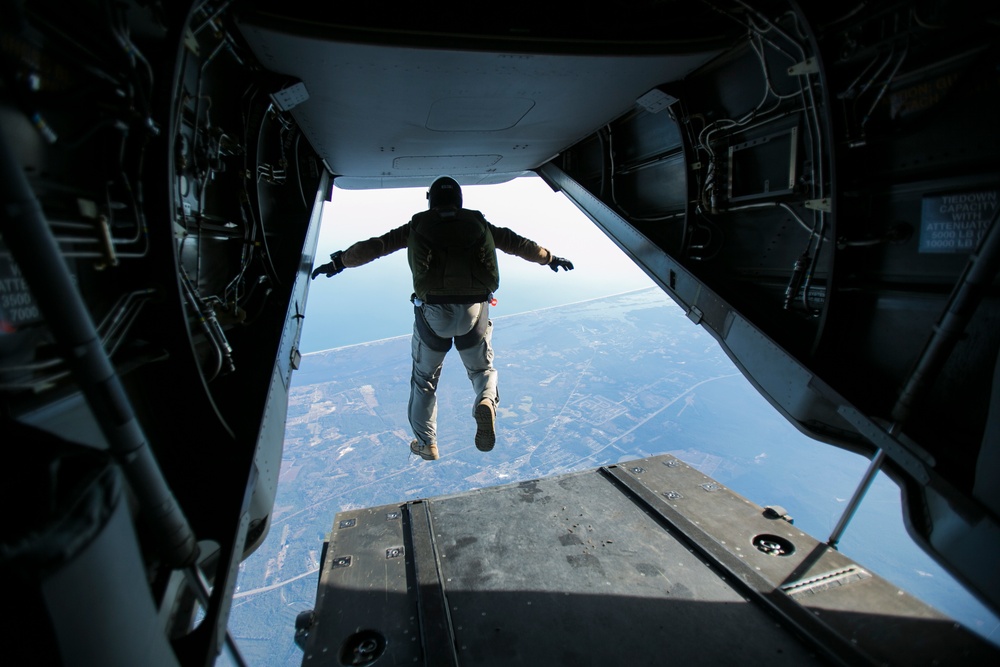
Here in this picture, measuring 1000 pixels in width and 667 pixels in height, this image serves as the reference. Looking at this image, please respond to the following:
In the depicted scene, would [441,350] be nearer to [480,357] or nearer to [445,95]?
[480,357]

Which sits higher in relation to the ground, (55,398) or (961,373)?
(55,398)

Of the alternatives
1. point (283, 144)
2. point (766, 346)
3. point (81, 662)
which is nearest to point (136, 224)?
point (81, 662)

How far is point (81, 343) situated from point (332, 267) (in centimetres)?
305

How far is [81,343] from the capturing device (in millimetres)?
1054

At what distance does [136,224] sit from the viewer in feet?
5.05

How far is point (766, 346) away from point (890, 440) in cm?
95

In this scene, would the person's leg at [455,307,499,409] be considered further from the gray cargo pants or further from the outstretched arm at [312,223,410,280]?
the outstretched arm at [312,223,410,280]

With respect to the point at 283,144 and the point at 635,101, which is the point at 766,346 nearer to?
the point at 635,101

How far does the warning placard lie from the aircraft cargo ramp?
5.97ft

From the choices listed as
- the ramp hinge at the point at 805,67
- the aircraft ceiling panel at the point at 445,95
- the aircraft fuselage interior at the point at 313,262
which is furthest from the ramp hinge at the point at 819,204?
the aircraft ceiling panel at the point at 445,95

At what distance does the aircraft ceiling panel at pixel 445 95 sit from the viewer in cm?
260

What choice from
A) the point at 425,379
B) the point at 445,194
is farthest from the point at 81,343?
the point at 425,379

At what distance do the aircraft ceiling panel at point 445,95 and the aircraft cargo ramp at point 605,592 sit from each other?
3.13 metres

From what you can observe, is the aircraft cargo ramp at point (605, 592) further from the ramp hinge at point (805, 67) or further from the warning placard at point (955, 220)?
the ramp hinge at point (805, 67)
